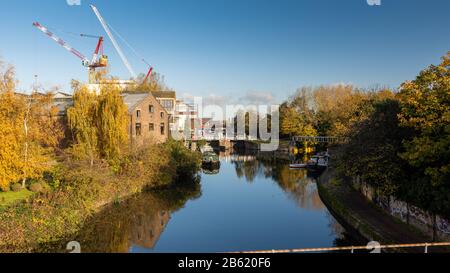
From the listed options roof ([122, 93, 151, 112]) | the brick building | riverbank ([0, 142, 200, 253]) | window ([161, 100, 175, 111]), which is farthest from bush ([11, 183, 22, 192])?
window ([161, 100, 175, 111])

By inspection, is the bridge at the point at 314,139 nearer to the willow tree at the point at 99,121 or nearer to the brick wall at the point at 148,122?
the brick wall at the point at 148,122

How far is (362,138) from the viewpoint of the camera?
23094mm

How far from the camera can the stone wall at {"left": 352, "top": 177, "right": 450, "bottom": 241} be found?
15.7m

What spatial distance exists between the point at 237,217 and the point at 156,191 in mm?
9987

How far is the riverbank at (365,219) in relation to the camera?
55.8ft

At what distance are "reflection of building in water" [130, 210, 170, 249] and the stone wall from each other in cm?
1427

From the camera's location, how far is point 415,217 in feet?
58.4

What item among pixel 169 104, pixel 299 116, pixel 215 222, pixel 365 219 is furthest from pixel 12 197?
pixel 299 116

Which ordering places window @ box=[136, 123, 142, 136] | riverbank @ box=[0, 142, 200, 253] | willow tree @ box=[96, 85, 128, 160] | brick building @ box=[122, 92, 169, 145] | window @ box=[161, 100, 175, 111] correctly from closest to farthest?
riverbank @ box=[0, 142, 200, 253] < willow tree @ box=[96, 85, 128, 160] < brick building @ box=[122, 92, 169, 145] < window @ box=[136, 123, 142, 136] < window @ box=[161, 100, 175, 111]

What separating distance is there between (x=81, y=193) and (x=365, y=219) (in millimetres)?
18458

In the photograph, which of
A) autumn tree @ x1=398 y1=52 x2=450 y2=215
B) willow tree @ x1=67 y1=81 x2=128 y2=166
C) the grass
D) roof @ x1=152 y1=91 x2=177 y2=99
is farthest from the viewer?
roof @ x1=152 y1=91 x2=177 y2=99

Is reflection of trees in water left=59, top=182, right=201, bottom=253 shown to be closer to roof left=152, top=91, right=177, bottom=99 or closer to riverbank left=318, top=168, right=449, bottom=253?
riverbank left=318, top=168, right=449, bottom=253

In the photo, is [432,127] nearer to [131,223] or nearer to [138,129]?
[131,223]
